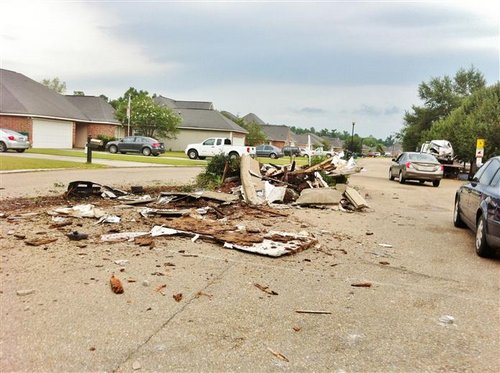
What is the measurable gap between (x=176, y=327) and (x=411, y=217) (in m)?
8.76

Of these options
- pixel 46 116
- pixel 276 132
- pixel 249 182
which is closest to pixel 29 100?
pixel 46 116

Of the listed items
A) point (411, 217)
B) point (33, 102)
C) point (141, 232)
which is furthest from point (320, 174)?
point (33, 102)

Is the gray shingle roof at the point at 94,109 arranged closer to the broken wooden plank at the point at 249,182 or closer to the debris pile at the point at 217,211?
the debris pile at the point at 217,211

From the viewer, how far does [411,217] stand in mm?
11484

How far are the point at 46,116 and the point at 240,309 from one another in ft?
135

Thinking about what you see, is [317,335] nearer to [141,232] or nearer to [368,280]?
[368,280]

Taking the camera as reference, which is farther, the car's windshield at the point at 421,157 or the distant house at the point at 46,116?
the distant house at the point at 46,116

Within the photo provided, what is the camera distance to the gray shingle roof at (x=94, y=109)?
165ft

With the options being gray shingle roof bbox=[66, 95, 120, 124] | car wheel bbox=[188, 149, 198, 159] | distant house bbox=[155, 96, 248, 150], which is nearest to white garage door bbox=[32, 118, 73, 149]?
gray shingle roof bbox=[66, 95, 120, 124]

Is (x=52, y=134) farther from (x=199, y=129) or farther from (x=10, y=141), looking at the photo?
(x=199, y=129)

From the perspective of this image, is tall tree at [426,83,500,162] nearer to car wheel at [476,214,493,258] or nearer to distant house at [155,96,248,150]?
car wheel at [476,214,493,258]

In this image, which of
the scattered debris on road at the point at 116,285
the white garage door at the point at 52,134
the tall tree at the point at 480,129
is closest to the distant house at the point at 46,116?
the white garage door at the point at 52,134

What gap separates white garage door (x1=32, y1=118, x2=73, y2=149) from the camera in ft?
133

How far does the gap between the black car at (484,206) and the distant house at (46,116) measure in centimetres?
3841
